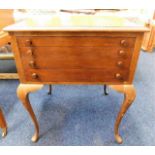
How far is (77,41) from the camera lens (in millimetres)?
743

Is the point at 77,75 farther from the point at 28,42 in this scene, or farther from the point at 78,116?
the point at 78,116

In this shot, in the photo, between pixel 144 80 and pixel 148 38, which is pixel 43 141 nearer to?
pixel 144 80

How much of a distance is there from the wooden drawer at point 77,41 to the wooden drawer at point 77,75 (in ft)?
0.49

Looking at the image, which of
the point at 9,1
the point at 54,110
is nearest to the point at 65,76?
the point at 54,110

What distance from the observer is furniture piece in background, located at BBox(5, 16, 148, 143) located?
2.35ft

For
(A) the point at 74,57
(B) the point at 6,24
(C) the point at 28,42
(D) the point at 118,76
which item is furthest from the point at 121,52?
(B) the point at 6,24

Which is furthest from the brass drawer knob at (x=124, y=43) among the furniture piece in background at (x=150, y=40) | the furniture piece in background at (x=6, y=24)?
the furniture piece in background at (x=150, y=40)

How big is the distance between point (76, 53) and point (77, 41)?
0.06 meters

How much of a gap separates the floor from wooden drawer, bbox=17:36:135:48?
2.52 ft

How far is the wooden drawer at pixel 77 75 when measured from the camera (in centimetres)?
83

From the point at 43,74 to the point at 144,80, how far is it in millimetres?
1522

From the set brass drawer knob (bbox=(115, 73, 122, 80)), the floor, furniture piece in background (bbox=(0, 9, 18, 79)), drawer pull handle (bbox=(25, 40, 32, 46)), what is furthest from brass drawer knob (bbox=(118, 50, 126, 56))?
furniture piece in background (bbox=(0, 9, 18, 79))

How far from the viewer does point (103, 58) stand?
2.59ft

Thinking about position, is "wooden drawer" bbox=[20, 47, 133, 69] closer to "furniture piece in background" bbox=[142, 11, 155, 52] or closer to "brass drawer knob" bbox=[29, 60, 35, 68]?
"brass drawer knob" bbox=[29, 60, 35, 68]
